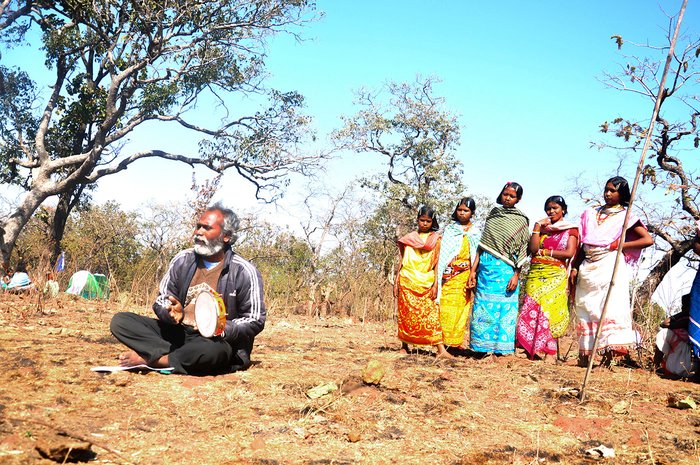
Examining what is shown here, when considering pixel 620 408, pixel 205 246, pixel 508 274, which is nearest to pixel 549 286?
pixel 508 274

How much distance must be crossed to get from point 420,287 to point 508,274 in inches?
34.4

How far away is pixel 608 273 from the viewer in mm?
5520

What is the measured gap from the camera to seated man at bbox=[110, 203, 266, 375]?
13.5 ft

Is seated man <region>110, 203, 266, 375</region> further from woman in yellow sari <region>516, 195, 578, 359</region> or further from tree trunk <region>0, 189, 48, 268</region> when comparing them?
tree trunk <region>0, 189, 48, 268</region>

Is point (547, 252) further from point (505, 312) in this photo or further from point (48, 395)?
point (48, 395)

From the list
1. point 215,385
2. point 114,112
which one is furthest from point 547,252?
point 114,112

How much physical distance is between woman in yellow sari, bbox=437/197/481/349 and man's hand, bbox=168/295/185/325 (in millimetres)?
2805

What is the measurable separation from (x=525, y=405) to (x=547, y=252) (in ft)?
7.92

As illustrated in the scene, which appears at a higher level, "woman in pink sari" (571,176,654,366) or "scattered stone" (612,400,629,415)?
"woman in pink sari" (571,176,654,366)

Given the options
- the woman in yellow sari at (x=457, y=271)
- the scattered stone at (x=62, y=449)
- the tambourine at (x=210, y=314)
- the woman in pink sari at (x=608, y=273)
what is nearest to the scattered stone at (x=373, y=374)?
the tambourine at (x=210, y=314)

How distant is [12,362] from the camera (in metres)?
3.92

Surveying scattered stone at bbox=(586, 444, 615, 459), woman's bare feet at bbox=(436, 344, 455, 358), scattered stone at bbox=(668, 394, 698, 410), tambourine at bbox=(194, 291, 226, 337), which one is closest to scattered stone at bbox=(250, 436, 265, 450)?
tambourine at bbox=(194, 291, 226, 337)

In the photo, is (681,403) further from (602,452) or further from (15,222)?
(15,222)

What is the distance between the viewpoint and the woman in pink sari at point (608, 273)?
17.9 feet
